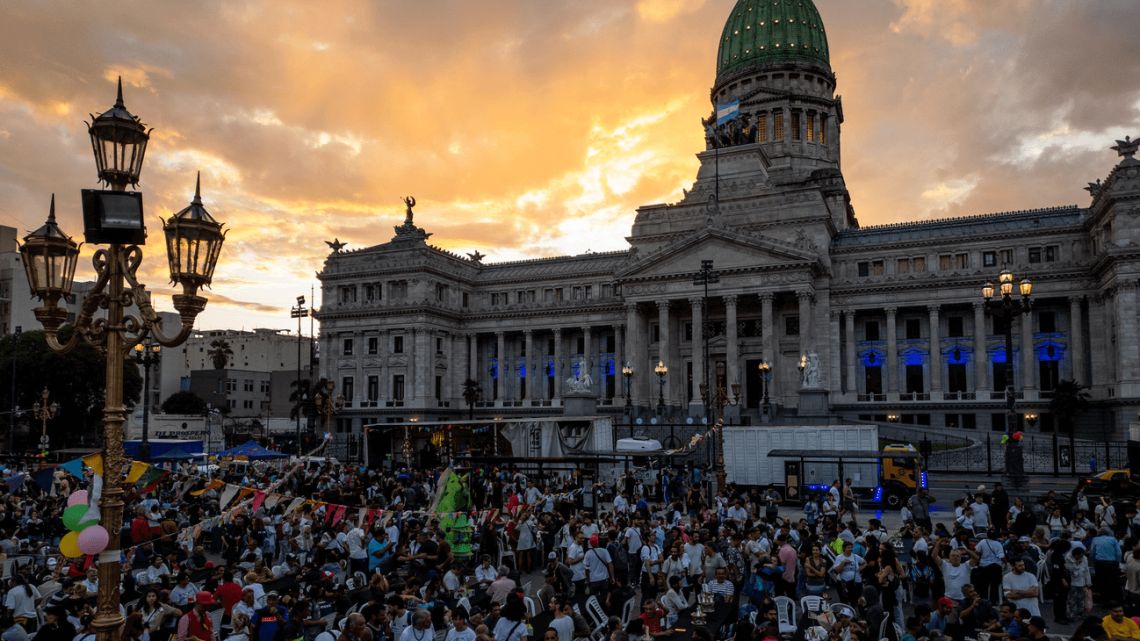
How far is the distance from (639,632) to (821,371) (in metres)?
55.5

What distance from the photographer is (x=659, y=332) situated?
→ 68938 mm

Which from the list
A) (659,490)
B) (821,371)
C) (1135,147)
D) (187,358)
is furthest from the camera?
(187,358)

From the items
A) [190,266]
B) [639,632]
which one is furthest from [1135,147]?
[190,266]

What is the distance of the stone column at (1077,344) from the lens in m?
60.4

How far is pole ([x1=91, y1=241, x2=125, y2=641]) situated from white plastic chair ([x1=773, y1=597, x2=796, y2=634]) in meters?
10.2

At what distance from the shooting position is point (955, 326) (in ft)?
216

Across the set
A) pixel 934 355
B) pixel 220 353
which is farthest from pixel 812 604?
pixel 220 353

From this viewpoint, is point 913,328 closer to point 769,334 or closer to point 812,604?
point 769,334

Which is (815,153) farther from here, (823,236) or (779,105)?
(823,236)

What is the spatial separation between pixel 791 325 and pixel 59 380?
63.9 meters

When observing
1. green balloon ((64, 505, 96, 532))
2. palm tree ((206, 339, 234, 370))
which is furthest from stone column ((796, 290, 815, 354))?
palm tree ((206, 339, 234, 370))

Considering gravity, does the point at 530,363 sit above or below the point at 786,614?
above

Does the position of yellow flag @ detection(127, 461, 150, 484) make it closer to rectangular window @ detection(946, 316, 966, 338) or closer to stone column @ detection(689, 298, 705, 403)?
stone column @ detection(689, 298, 705, 403)

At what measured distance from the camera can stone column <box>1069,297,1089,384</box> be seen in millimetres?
60406
